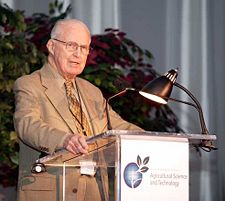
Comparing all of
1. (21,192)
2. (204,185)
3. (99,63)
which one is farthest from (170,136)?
(204,185)

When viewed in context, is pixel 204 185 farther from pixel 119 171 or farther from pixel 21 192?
pixel 119 171

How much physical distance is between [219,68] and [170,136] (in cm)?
267

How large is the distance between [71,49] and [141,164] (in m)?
0.87

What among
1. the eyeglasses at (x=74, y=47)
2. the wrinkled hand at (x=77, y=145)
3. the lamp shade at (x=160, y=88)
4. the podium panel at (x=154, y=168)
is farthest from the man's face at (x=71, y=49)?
the podium panel at (x=154, y=168)

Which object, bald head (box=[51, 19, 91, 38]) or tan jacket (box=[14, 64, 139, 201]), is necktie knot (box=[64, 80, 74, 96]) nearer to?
tan jacket (box=[14, 64, 139, 201])

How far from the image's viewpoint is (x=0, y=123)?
3.16 metres

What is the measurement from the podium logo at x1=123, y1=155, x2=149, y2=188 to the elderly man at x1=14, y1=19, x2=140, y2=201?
301 millimetres

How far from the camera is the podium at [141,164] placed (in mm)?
1755

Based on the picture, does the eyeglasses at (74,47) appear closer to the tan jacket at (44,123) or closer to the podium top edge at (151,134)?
the tan jacket at (44,123)

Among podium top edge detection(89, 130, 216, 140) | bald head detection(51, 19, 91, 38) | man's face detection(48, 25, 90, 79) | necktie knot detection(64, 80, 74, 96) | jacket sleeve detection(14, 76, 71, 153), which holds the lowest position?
podium top edge detection(89, 130, 216, 140)

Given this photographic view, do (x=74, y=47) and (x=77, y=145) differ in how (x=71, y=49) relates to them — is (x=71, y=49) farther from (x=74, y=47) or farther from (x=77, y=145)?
(x=77, y=145)

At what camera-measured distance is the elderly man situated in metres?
2.16

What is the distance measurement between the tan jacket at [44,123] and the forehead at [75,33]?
0.16 metres

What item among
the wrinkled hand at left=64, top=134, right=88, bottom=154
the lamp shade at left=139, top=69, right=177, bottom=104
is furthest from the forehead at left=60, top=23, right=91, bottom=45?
the wrinkled hand at left=64, top=134, right=88, bottom=154
